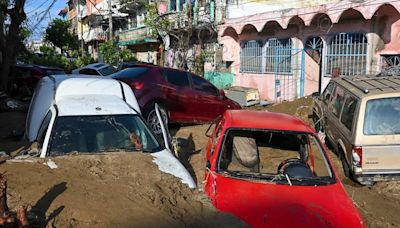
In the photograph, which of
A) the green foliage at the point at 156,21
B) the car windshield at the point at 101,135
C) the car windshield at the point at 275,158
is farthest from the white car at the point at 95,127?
the green foliage at the point at 156,21

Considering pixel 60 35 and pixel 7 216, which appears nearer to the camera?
pixel 7 216

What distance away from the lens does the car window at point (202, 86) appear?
38.0 ft

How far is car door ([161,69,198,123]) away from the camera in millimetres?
10852

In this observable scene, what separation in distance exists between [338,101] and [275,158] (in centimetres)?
343

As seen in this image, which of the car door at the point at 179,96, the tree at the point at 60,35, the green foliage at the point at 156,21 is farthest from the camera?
the tree at the point at 60,35

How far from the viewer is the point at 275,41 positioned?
1875 cm

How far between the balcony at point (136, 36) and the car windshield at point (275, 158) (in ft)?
85.7

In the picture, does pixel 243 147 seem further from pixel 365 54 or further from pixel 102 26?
pixel 102 26

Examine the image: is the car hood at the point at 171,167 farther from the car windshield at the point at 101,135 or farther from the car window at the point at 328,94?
the car window at the point at 328,94

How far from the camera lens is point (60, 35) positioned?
54719 millimetres

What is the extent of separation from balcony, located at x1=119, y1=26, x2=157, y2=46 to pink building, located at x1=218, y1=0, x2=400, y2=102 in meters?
11.4

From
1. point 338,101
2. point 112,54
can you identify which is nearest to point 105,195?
point 338,101

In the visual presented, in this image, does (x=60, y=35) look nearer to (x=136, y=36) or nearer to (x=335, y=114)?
(x=136, y=36)

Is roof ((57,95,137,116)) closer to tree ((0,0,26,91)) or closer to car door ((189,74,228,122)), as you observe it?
car door ((189,74,228,122))
